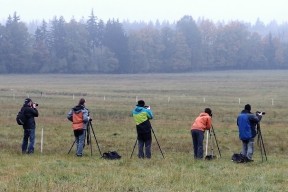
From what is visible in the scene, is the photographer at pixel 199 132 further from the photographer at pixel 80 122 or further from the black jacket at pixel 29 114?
the black jacket at pixel 29 114

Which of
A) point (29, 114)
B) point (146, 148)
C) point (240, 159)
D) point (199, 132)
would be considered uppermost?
point (29, 114)

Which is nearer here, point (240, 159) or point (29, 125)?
point (240, 159)

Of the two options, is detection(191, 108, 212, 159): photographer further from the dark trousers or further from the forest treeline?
the forest treeline

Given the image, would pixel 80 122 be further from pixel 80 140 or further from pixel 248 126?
pixel 248 126

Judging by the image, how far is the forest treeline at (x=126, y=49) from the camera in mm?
137625

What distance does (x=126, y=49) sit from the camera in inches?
5842

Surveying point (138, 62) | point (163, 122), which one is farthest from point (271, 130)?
point (138, 62)

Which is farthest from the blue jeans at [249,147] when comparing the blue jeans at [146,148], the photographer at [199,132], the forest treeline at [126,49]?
the forest treeline at [126,49]

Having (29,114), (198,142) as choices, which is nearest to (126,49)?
(29,114)

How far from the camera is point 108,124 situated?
3222cm

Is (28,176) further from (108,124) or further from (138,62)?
(138,62)

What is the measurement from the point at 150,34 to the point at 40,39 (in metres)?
34.8

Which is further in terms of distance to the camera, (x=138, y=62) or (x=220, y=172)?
(x=138, y=62)

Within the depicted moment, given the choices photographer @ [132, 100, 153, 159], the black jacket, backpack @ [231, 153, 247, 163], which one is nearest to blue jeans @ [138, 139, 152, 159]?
photographer @ [132, 100, 153, 159]
